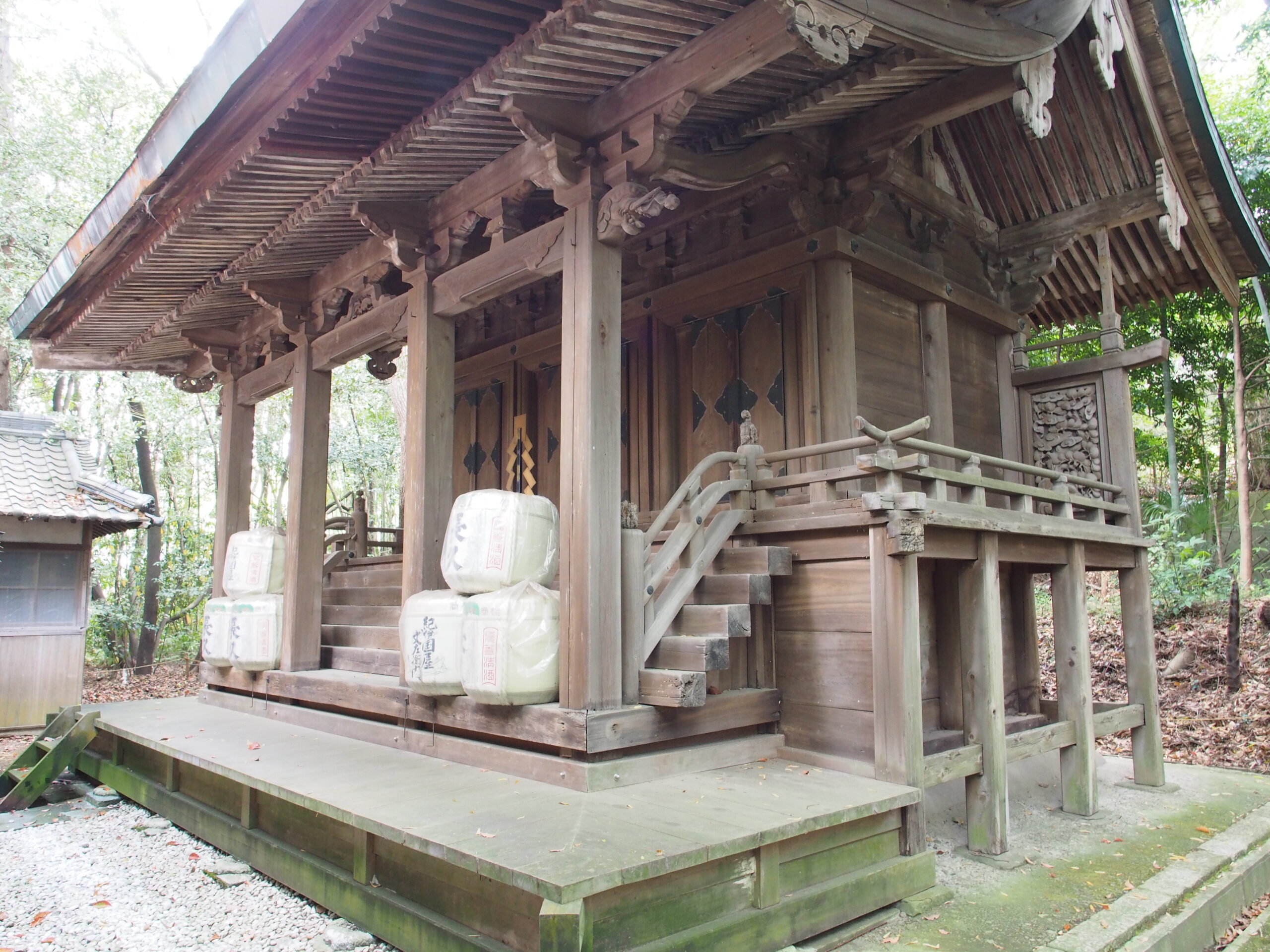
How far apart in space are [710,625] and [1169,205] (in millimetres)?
5419

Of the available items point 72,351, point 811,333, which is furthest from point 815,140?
point 72,351

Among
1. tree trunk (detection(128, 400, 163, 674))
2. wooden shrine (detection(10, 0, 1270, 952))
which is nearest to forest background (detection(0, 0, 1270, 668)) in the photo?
tree trunk (detection(128, 400, 163, 674))

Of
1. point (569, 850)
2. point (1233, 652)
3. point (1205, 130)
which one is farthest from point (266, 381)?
point (1233, 652)

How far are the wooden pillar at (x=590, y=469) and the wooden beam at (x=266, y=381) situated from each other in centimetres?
395

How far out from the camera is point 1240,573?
12.9 metres

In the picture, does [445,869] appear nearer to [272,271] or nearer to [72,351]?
[272,271]

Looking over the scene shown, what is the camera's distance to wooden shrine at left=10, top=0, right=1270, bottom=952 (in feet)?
13.8

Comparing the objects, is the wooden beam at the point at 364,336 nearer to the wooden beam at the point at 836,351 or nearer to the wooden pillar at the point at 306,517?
the wooden pillar at the point at 306,517

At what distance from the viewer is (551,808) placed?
13.0 ft

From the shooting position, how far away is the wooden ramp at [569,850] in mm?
3209

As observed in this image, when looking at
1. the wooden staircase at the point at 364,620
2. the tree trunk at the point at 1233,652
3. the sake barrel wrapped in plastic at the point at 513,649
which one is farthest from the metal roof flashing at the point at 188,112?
the tree trunk at the point at 1233,652

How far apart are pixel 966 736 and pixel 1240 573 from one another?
10.3 m

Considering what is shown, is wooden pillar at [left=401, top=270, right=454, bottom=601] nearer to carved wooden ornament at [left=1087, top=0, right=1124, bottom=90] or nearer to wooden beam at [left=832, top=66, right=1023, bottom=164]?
wooden beam at [left=832, top=66, right=1023, bottom=164]

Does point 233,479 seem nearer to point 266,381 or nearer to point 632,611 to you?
point 266,381
